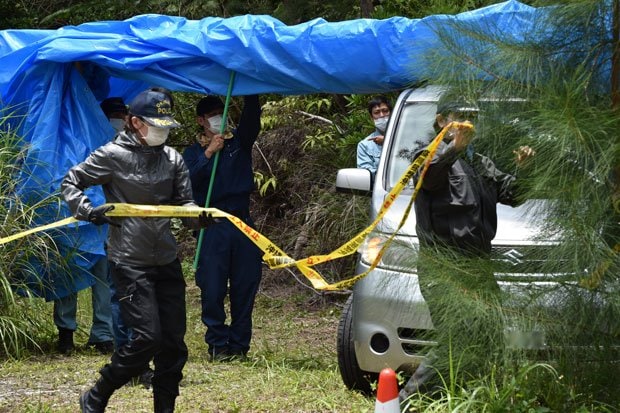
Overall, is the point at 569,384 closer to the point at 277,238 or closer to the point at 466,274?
the point at 466,274

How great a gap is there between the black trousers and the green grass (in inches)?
21.5

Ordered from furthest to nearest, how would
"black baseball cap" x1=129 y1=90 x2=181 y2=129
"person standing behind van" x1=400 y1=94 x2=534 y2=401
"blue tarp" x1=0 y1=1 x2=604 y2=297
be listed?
"blue tarp" x1=0 y1=1 x2=604 y2=297, "black baseball cap" x1=129 y1=90 x2=181 y2=129, "person standing behind van" x1=400 y1=94 x2=534 y2=401

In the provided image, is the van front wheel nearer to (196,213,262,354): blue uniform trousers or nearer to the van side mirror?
the van side mirror

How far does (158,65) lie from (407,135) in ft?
7.30

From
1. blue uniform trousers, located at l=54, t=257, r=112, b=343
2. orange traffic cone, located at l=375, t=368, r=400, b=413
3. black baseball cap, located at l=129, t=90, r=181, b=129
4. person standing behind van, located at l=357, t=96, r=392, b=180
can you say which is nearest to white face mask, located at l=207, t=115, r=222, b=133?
person standing behind van, located at l=357, t=96, r=392, b=180

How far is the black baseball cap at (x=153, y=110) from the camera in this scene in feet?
21.9

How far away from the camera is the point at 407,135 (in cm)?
772

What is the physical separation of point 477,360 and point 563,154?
3.56ft

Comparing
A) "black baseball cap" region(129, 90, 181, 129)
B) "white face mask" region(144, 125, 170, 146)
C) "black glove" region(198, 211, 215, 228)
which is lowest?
"black glove" region(198, 211, 215, 228)

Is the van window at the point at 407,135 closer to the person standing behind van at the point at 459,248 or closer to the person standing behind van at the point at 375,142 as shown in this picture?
the person standing behind van at the point at 375,142

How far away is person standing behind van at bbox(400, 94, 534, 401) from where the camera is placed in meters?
5.13

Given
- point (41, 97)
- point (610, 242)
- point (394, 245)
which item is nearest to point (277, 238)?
point (41, 97)

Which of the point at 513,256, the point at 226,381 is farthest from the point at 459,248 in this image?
the point at 226,381

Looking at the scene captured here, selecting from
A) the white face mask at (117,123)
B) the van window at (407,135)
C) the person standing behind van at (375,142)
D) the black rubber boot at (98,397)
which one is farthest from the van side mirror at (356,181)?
the white face mask at (117,123)
